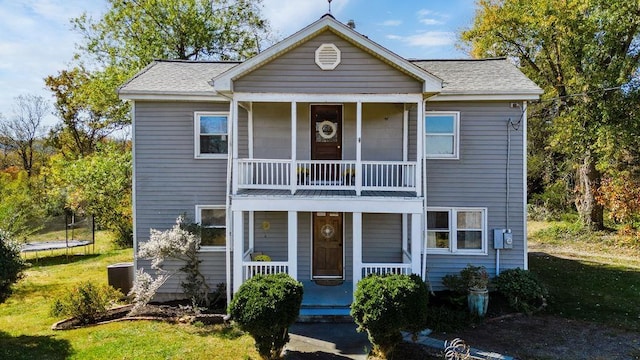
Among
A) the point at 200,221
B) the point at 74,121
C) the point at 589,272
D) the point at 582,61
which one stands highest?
the point at 582,61

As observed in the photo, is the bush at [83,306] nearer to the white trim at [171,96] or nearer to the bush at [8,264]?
the bush at [8,264]

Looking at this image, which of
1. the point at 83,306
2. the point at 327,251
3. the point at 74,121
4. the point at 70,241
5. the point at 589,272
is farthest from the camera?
the point at 74,121

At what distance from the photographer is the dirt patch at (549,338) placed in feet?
26.3

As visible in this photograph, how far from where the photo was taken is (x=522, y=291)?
1054 centimetres

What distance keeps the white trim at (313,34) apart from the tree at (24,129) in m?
37.0

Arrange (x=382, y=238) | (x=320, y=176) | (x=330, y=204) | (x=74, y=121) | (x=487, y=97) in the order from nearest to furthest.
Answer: (x=330, y=204) → (x=320, y=176) → (x=487, y=97) → (x=382, y=238) → (x=74, y=121)

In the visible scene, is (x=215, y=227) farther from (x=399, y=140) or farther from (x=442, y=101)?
(x=442, y=101)

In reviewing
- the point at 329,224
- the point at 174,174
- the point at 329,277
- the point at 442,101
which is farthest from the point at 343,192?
the point at 174,174

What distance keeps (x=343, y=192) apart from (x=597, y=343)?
21.9 feet

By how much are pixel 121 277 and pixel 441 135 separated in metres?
10.6

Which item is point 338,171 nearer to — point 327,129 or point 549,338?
point 327,129

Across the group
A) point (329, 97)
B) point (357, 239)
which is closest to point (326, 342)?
point (357, 239)

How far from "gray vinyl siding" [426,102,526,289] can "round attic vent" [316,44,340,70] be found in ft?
11.0

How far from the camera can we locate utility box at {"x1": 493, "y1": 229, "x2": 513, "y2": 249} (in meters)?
11.5
